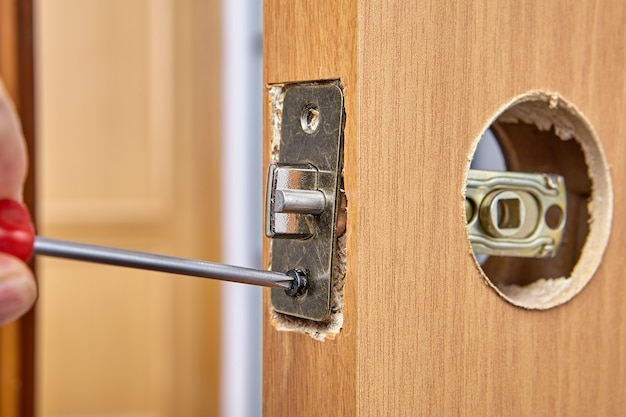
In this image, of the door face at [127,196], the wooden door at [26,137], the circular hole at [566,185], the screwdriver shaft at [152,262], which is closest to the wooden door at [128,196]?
the door face at [127,196]

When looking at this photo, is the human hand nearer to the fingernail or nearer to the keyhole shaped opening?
the fingernail

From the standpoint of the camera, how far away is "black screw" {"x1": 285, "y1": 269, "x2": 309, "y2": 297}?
0.34 m

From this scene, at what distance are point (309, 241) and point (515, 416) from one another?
132mm

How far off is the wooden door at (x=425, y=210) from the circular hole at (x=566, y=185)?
0.01 meters

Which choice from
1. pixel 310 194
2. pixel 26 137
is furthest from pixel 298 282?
pixel 26 137

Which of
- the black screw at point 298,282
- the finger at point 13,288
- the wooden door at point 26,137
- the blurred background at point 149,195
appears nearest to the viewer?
the finger at point 13,288

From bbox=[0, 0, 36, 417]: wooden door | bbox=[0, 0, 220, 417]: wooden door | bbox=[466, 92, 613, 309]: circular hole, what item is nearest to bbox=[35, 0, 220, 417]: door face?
bbox=[0, 0, 220, 417]: wooden door

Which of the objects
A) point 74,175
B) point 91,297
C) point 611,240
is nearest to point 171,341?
point 91,297

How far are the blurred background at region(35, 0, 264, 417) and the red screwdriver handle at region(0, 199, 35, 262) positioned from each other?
1.83m

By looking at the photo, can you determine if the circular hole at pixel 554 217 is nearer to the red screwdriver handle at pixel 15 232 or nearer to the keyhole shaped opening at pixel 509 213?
the keyhole shaped opening at pixel 509 213

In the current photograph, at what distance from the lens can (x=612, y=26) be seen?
422 millimetres

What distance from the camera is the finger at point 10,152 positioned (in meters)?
0.24

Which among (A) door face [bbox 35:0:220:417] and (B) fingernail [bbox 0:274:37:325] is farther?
(A) door face [bbox 35:0:220:417]

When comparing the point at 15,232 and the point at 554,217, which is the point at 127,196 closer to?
the point at 554,217
